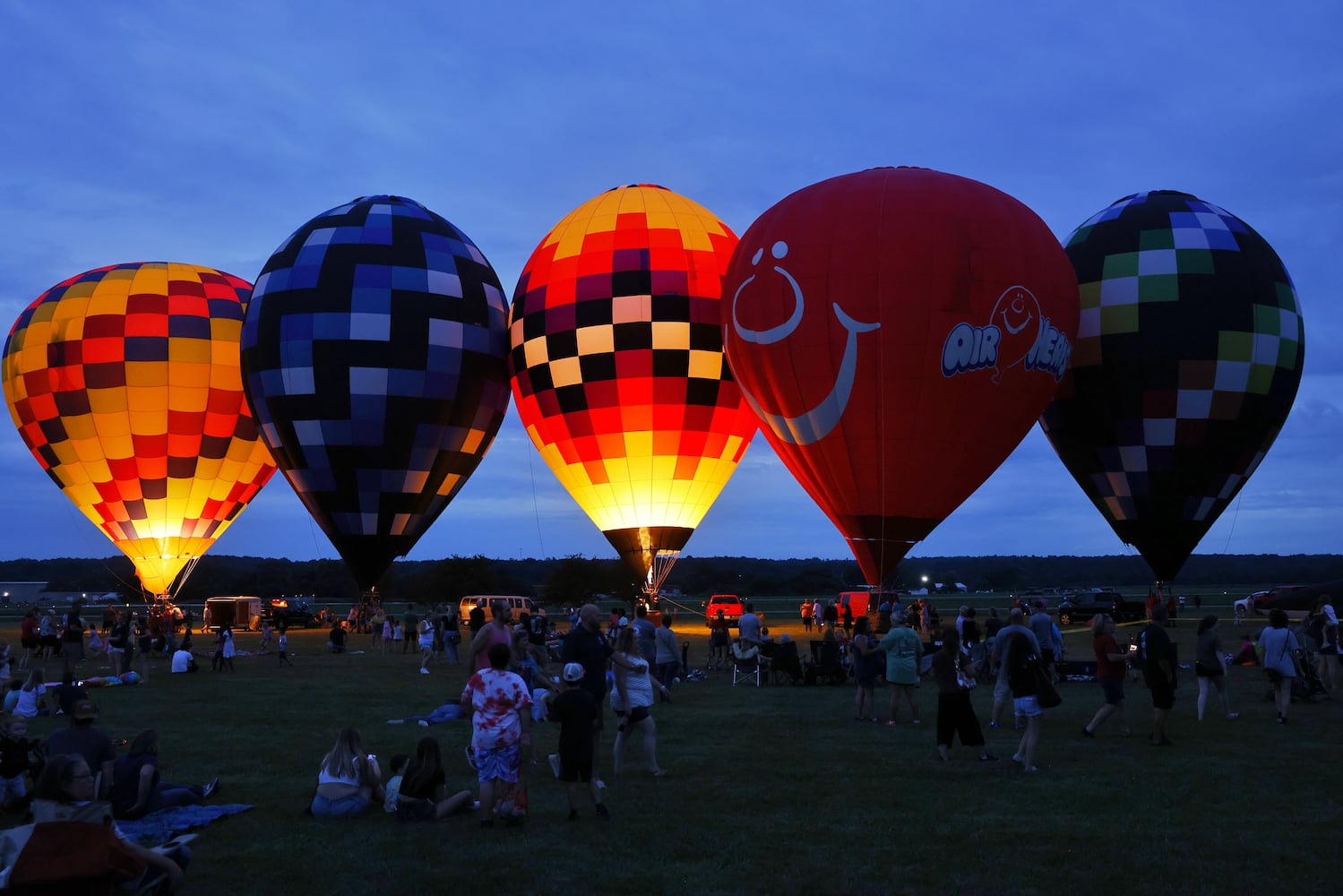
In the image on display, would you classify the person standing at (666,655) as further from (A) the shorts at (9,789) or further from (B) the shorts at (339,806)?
(A) the shorts at (9,789)

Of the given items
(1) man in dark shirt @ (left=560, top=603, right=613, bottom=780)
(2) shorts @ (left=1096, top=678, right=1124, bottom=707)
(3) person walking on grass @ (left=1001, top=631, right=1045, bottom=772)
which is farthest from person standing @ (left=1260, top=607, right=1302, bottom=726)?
(1) man in dark shirt @ (left=560, top=603, right=613, bottom=780)

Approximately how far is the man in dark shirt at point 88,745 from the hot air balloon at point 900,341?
1789cm

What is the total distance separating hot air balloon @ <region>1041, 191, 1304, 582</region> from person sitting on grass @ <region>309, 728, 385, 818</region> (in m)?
24.9

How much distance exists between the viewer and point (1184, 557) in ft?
105

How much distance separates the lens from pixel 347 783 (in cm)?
A: 938

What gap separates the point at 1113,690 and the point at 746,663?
Answer: 8.19 meters

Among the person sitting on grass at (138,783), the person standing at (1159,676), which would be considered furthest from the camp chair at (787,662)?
the person sitting on grass at (138,783)

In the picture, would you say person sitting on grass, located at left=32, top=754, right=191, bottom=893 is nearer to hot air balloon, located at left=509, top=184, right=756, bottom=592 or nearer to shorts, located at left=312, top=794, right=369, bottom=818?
shorts, located at left=312, top=794, right=369, bottom=818

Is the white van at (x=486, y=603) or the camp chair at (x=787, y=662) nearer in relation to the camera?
the camp chair at (x=787, y=662)

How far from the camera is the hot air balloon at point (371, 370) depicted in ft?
103

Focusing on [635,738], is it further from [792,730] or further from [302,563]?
[302,563]

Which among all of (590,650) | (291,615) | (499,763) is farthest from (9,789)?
(291,615)

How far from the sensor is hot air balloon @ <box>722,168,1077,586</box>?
2400 cm

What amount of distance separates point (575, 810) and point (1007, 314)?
18064 mm
